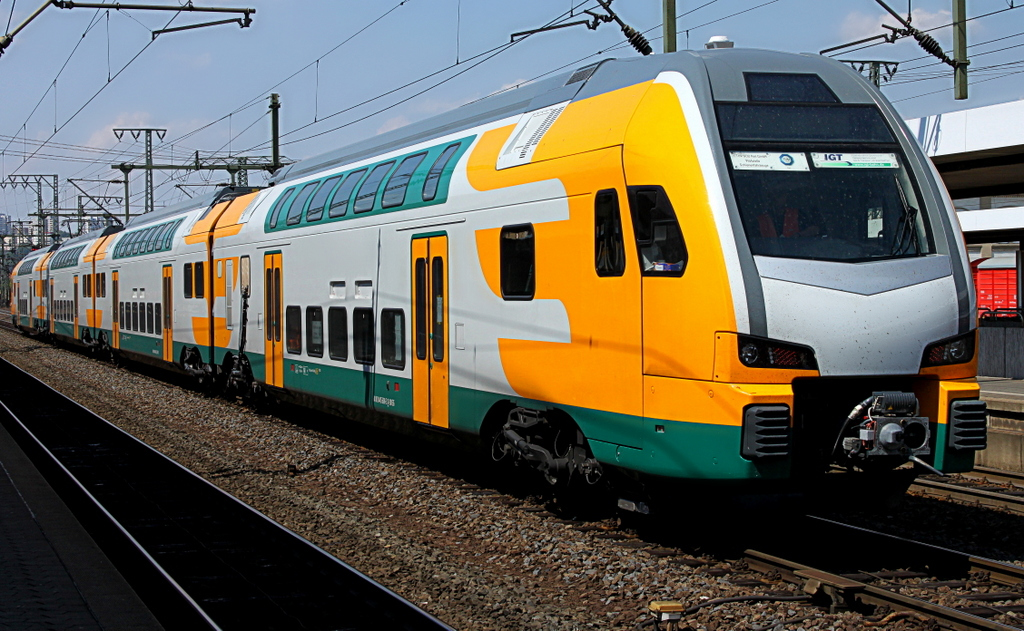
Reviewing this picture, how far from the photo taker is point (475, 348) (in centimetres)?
921

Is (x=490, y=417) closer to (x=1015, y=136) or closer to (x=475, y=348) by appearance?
(x=475, y=348)

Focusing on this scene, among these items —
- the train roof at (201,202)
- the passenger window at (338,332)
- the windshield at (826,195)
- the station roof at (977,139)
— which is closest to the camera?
the windshield at (826,195)

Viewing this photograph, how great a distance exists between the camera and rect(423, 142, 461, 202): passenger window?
9.98 metres

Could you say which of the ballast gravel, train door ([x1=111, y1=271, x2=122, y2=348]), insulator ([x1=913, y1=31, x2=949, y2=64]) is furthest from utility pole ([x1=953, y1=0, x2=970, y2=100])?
train door ([x1=111, y1=271, x2=122, y2=348])

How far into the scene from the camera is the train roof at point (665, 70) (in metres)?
7.32

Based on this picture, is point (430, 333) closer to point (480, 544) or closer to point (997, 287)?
point (480, 544)

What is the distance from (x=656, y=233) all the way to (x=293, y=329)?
26.0 feet

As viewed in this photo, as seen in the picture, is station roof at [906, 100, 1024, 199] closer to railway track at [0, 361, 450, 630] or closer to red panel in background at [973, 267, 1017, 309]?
railway track at [0, 361, 450, 630]

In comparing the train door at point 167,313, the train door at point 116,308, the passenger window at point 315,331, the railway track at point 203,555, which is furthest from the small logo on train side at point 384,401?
the train door at point 116,308

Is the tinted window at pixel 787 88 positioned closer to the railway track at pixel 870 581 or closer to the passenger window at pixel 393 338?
the railway track at pixel 870 581

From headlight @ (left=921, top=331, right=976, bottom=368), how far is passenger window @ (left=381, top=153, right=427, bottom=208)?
5623mm

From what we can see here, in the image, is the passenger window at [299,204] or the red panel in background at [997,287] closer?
the passenger window at [299,204]

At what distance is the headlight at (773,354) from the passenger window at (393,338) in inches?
191

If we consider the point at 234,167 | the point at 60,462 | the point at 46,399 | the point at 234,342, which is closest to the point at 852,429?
the point at 60,462
